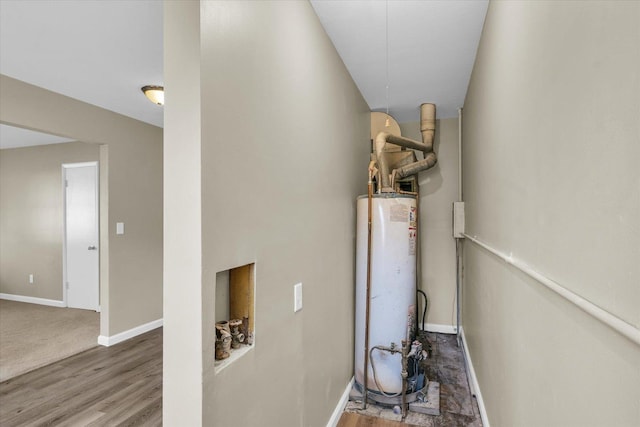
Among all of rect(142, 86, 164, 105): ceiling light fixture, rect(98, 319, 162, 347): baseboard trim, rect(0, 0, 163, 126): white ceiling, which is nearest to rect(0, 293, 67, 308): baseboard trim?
rect(98, 319, 162, 347): baseboard trim

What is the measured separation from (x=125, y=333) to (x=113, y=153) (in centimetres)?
200

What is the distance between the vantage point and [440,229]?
4188 millimetres

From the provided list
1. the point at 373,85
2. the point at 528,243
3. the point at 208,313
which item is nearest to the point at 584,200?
the point at 528,243

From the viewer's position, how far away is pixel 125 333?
3.89m

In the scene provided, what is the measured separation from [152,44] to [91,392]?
270 cm

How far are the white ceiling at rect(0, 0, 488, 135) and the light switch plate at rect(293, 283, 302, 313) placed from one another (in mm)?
1521

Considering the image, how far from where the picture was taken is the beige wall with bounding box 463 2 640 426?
22.4 inches

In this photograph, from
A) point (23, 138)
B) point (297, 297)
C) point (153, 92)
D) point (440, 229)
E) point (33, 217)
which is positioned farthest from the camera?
point (33, 217)

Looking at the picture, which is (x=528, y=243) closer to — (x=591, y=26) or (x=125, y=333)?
(x=591, y=26)

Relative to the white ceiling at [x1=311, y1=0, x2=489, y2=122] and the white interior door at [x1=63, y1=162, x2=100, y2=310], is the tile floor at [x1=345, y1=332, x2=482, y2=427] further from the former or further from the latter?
the white interior door at [x1=63, y1=162, x2=100, y2=310]

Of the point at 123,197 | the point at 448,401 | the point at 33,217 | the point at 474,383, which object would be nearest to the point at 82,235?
the point at 33,217

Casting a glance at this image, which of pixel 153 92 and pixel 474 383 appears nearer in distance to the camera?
pixel 474 383

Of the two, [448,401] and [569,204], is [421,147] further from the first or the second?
[569,204]

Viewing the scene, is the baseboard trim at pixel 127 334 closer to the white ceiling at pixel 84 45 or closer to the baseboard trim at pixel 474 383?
the white ceiling at pixel 84 45
